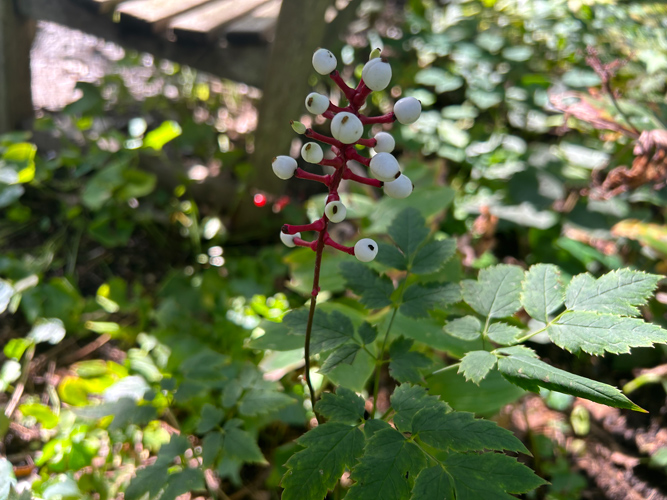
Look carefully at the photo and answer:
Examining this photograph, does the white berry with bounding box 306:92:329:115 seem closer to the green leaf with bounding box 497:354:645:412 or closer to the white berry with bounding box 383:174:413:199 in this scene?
the white berry with bounding box 383:174:413:199

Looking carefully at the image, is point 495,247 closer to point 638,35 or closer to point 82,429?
point 638,35

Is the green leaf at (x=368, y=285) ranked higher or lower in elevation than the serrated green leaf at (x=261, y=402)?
higher

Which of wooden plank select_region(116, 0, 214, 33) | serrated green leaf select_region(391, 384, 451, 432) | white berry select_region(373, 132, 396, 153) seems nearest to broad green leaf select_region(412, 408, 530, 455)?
serrated green leaf select_region(391, 384, 451, 432)

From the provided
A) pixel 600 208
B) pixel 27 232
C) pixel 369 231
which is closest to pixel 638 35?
pixel 600 208

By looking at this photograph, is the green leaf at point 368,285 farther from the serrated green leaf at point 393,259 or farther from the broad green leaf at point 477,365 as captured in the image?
the broad green leaf at point 477,365

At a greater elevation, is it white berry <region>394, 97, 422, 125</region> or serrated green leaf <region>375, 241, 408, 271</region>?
white berry <region>394, 97, 422, 125</region>

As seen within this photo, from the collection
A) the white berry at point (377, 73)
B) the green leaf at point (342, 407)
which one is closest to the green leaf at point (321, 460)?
the green leaf at point (342, 407)

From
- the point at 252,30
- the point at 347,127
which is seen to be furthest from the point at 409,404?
the point at 252,30
